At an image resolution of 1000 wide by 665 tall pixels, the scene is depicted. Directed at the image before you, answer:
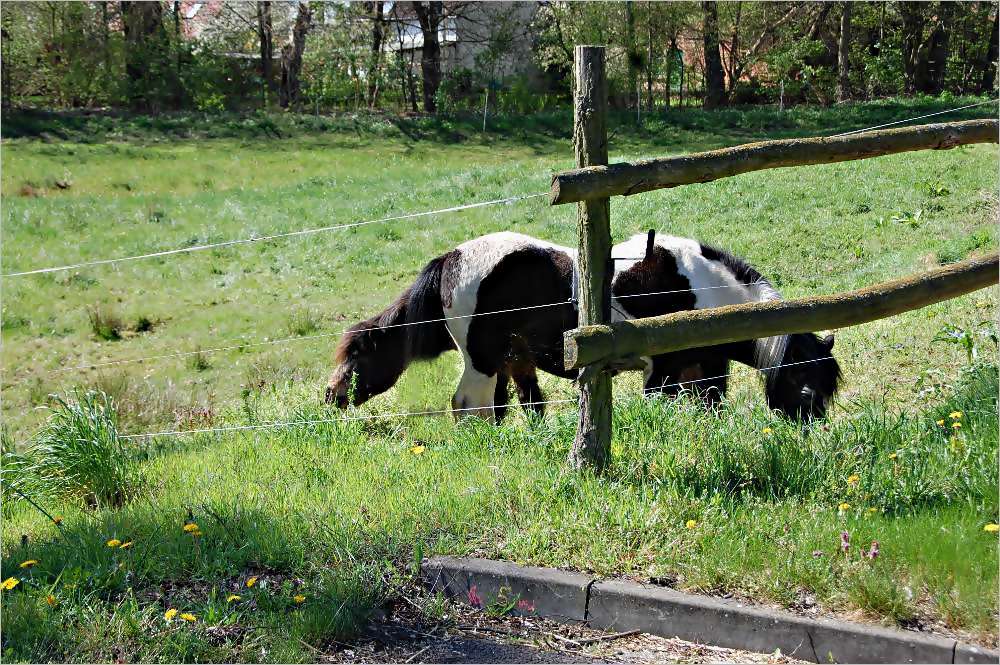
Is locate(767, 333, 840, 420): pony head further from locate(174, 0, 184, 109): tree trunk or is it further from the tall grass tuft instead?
locate(174, 0, 184, 109): tree trunk

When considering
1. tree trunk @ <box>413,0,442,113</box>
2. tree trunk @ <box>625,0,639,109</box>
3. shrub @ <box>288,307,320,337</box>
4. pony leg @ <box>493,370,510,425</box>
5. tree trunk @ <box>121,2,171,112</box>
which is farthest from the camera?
tree trunk @ <box>413,0,442,113</box>

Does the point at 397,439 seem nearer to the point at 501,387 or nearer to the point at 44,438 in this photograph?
the point at 501,387

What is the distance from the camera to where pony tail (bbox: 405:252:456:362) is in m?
7.84

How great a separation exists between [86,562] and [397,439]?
2.59 metres

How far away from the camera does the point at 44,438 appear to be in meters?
6.21

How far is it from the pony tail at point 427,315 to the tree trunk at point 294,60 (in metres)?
28.4

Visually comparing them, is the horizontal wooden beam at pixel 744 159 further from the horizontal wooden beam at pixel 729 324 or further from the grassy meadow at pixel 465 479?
the grassy meadow at pixel 465 479

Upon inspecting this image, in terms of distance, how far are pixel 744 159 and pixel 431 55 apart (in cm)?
3070

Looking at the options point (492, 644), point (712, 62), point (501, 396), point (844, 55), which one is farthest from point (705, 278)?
point (712, 62)

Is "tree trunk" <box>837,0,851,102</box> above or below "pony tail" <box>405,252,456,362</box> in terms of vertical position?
above

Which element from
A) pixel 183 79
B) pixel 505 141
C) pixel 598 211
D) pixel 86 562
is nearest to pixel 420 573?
pixel 86 562

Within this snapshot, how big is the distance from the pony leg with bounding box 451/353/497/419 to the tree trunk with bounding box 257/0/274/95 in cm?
2943

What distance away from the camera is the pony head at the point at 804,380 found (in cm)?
692

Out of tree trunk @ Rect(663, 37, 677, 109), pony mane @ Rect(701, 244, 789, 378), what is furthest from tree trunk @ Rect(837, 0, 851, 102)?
pony mane @ Rect(701, 244, 789, 378)
